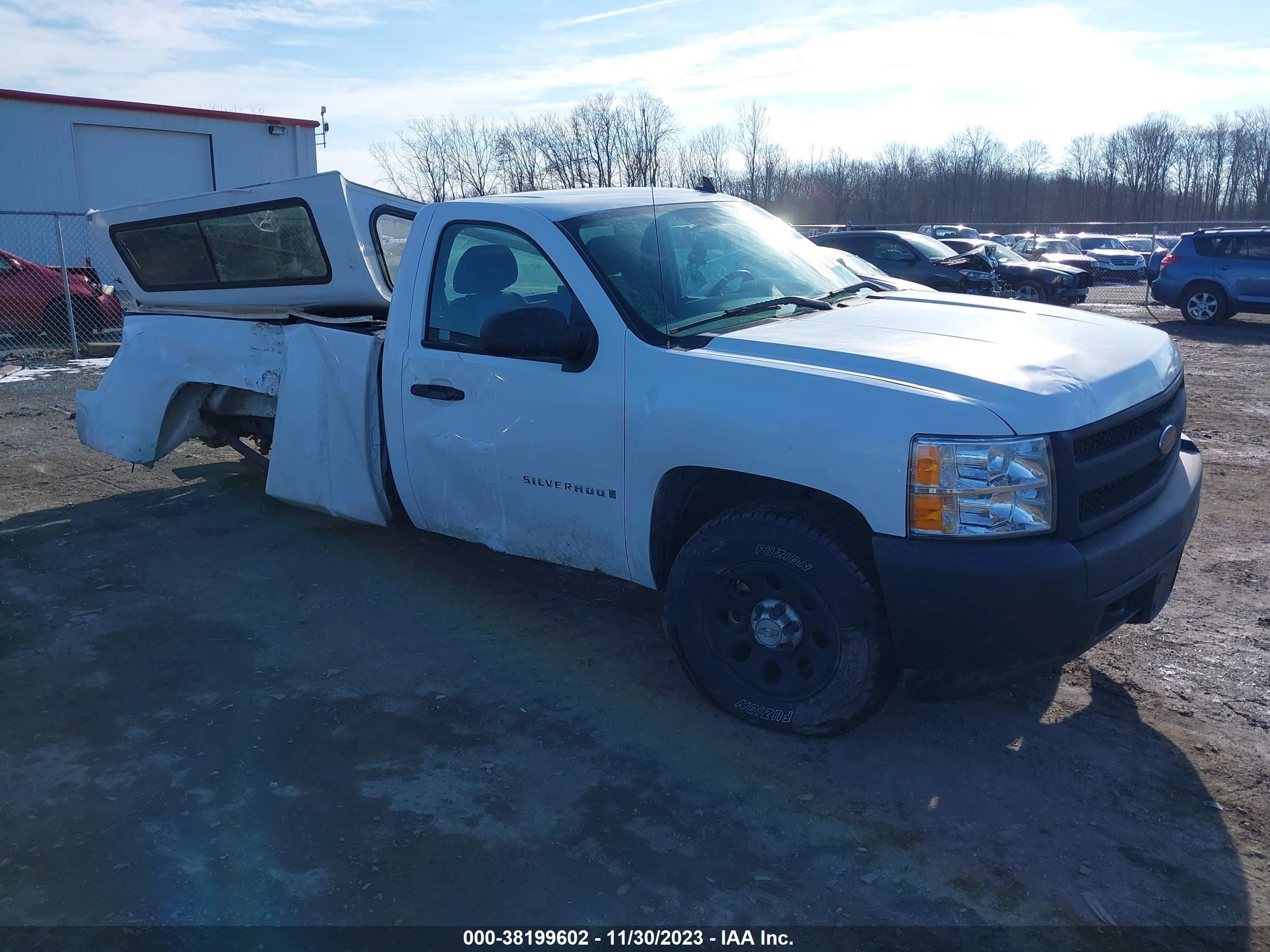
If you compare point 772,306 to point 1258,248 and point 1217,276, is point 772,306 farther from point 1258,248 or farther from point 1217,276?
point 1258,248

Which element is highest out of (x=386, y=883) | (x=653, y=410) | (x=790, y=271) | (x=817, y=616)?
(x=790, y=271)

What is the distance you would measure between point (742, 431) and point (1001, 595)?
974 mm

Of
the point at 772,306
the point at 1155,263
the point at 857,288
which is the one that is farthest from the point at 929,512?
the point at 1155,263

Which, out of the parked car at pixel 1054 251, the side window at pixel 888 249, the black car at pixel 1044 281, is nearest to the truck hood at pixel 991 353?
the side window at pixel 888 249

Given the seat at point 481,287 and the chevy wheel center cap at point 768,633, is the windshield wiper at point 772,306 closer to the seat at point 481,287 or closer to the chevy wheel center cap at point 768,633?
the seat at point 481,287

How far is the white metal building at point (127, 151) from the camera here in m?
22.1

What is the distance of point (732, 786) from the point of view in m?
3.35

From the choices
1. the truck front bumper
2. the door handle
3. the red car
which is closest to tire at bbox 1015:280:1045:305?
the red car

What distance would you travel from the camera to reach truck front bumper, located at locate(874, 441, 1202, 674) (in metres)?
3.03

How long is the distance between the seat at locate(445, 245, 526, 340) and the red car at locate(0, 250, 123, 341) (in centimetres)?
1218

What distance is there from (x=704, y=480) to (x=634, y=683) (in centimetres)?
92

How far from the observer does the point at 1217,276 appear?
675 inches

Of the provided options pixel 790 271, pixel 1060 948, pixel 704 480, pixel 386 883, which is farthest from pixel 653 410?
pixel 1060 948

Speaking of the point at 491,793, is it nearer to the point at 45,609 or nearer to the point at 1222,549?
the point at 45,609
